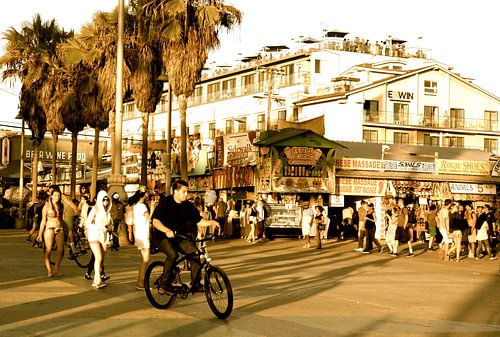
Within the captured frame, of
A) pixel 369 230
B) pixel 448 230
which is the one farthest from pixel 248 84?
pixel 448 230

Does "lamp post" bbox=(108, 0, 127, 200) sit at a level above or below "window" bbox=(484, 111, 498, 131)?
below

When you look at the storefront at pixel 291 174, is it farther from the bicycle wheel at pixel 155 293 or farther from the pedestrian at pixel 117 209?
the bicycle wheel at pixel 155 293

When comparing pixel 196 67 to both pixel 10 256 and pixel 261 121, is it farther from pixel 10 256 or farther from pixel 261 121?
pixel 261 121

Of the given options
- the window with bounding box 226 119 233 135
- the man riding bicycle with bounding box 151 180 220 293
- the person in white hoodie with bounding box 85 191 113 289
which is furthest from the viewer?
the window with bounding box 226 119 233 135

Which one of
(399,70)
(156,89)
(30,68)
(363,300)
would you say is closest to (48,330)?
(363,300)

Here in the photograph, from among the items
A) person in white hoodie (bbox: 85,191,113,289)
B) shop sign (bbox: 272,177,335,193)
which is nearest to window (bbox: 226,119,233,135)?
shop sign (bbox: 272,177,335,193)

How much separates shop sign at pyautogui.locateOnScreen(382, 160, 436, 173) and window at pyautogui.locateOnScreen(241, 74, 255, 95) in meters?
42.0

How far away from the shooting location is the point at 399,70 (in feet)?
258

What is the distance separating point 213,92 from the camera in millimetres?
88625

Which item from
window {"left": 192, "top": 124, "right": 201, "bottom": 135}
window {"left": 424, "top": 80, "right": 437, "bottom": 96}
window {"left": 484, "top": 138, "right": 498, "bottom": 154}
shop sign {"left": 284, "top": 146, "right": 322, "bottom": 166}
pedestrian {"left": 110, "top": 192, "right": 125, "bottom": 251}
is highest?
window {"left": 424, "top": 80, "right": 437, "bottom": 96}

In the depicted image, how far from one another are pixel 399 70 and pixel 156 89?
46.7 metres

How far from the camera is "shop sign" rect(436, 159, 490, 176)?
41375mm

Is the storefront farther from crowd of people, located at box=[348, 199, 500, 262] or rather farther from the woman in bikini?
the woman in bikini

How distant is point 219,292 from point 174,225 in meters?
1.27
